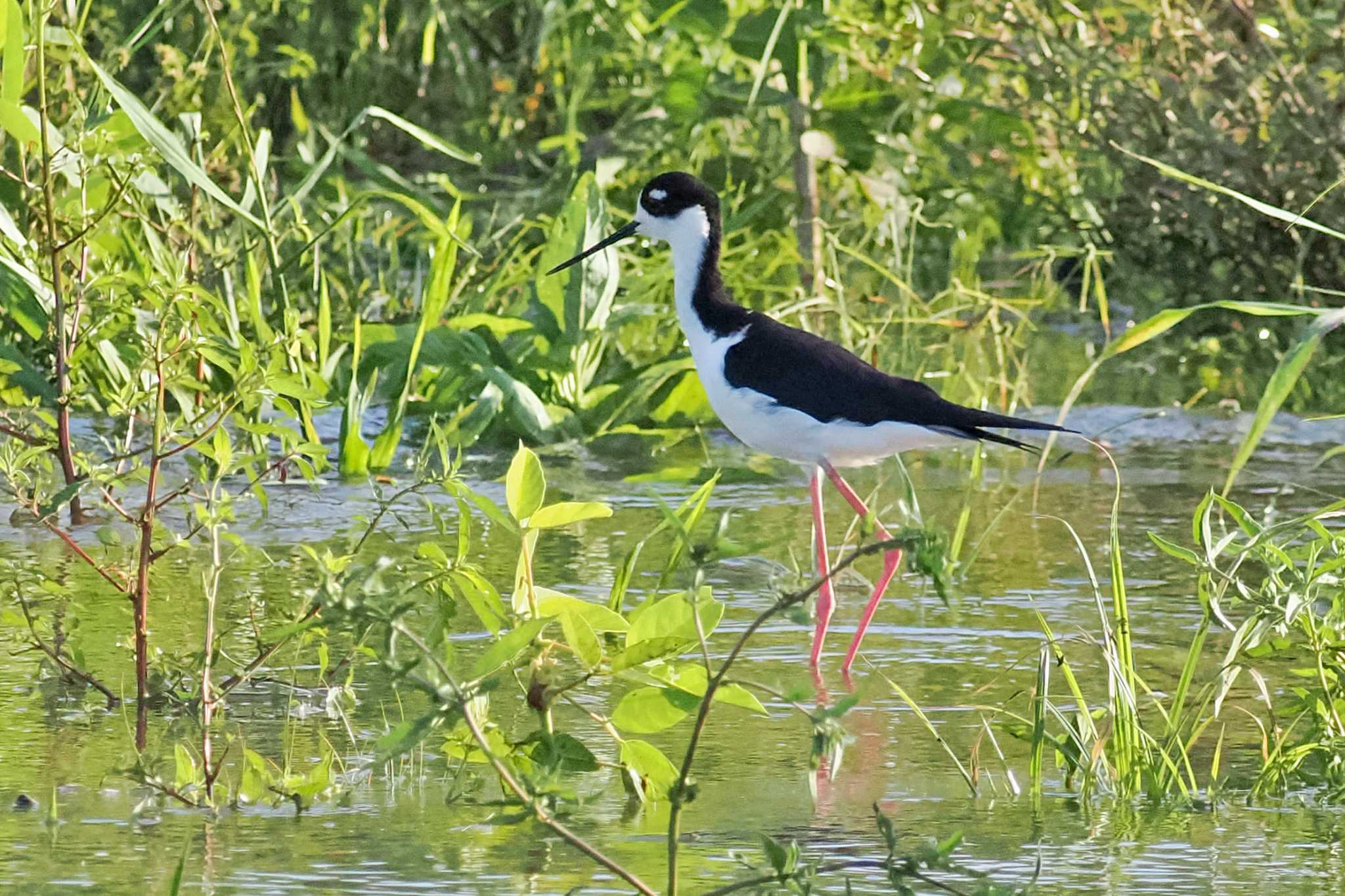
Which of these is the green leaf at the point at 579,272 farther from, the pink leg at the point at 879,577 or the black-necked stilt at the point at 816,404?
the pink leg at the point at 879,577

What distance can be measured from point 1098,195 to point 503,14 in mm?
3392

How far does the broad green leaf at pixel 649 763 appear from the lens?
10.5 ft

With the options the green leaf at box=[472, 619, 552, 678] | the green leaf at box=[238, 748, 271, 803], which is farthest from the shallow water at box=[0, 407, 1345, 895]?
the green leaf at box=[472, 619, 552, 678]

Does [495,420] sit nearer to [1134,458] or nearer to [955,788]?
[1134,458]

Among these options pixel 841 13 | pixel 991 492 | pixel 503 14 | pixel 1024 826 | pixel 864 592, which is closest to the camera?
pixel 1024 826

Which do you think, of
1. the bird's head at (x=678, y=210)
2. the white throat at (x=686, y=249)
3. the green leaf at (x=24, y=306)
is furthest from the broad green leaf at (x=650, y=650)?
the green leaf at (x=24, y=306)

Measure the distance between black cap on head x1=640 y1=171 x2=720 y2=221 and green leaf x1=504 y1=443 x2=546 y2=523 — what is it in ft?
8.19

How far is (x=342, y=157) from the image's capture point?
31.4ft

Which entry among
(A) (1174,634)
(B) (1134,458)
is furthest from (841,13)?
(A) (1174,634)

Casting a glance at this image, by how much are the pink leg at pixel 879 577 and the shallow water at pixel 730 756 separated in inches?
2.1

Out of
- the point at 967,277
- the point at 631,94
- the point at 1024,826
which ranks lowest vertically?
the point at 1024,826

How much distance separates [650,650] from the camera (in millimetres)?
3162

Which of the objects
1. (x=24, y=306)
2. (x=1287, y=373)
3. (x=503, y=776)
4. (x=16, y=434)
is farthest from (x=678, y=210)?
(x=503, y=776)

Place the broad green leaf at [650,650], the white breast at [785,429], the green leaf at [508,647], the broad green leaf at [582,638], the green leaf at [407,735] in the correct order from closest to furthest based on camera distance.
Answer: the green leaf at [407,735]
the green leaf at [508,647]
the broad green leaf at [650,650]
the broad green leaf at [582,638]
the white breast at [785,429]
